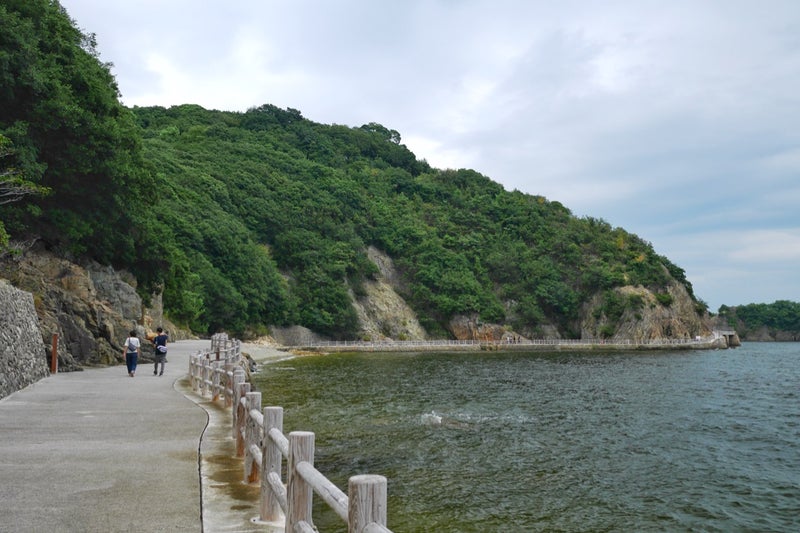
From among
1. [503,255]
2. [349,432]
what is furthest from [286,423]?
[503,255]

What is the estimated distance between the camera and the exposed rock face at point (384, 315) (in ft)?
316

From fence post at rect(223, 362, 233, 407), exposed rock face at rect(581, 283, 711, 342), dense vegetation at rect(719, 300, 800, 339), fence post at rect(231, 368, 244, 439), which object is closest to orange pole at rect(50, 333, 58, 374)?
fence post at rect(223, 362, 233, 407)

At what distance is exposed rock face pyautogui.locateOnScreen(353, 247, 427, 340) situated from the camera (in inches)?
3792

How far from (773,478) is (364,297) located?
8700 centimetres

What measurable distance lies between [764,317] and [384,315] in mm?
133557

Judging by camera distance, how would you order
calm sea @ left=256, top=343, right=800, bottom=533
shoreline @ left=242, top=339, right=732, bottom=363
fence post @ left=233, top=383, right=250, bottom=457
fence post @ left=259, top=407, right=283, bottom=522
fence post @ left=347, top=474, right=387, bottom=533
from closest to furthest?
fence post @ left=347, top=474, right=387, bottom=533, fence post @ left=259, top=407, right=283, bottom=522, fence post @ left=233, top=383, right=250, bottom=457, calm sea @ left=256, top=343, right=800, bottom=533, shoreline @ left=242, top=339, right=732, bottom=363

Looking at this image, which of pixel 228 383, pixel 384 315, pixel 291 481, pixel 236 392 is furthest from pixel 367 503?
pixel 384 315

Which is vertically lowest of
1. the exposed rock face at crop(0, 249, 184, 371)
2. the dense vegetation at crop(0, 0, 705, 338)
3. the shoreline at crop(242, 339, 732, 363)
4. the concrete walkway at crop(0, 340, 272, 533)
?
the shoreline at crop(242, 339, 732, 363)

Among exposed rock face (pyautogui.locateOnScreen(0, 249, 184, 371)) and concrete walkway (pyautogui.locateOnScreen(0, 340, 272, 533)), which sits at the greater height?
exposed rock face (pyautogui.locateOnScreen(0, 249, 184, 371))

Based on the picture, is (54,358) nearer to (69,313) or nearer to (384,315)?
(69,313)

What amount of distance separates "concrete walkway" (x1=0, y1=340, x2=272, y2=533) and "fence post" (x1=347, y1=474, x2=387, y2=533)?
3133 mm

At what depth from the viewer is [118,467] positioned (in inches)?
331

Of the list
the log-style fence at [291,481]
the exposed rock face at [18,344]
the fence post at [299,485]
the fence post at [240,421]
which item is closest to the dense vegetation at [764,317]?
the exposed rock face at [18,344]

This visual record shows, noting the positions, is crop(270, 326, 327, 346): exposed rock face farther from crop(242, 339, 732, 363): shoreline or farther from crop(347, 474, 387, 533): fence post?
crop(347, 474, 387, 533): fence post
